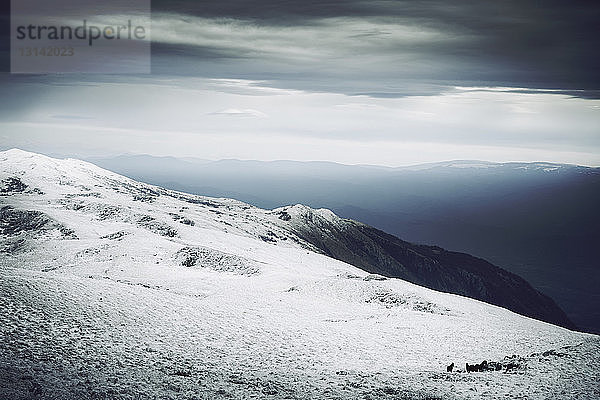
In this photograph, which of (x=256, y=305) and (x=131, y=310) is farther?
(x=256, y=305)

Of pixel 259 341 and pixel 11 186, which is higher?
pixel 11 186

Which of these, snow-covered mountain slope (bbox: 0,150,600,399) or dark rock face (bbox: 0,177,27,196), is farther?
dark rock face (bbox: 0,177,27,196)

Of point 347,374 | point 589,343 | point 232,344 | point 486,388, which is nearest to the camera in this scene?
point 486,388

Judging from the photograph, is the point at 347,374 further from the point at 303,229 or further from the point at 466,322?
the point at 303,229

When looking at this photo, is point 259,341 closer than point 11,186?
Yes

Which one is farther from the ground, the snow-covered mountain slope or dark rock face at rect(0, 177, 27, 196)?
dark rock face at rect(0, 177, 27, 196)

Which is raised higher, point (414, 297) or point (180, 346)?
point (180, 346)

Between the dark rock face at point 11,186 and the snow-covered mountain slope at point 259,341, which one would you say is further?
the dark rock face at point 11,186

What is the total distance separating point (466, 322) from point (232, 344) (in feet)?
74.9

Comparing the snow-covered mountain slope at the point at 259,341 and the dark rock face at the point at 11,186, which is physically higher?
the dark rock face at the point at 11,186

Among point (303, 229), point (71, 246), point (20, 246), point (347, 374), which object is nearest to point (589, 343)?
point (347, 374)

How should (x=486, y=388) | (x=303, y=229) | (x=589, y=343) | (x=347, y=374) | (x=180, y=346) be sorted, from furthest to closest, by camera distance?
(x=303, y=229) < (x=589, y=343) < (x=180, y=346) < (x=347, y=374) < (x=486, y=388)

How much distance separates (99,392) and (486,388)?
55.0 feet

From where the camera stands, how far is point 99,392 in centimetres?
1733
